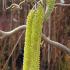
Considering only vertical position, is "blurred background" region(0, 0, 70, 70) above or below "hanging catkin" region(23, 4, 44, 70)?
below

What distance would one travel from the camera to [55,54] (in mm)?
3002

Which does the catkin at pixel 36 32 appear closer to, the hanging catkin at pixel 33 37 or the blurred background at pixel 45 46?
the hanging catkin at pixel 33 37

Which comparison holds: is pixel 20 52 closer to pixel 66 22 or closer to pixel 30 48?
pixel 66 22

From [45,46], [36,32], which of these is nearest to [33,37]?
Result: [36,32]

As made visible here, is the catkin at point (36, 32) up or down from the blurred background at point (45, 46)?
up

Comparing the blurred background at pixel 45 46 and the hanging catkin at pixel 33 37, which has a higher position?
the hanging catkin at pixel 33 37

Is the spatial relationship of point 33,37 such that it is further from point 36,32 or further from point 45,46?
point 45,46

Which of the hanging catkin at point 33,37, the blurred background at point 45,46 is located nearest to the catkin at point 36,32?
the hanging catkin at point 33,37

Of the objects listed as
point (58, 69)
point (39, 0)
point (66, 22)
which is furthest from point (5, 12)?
point (39, 0)

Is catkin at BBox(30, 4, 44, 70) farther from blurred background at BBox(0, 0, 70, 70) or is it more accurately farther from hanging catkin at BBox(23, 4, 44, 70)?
blurred background at BBox(0, 0, 70, 70)

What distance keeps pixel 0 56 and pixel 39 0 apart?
2804mm

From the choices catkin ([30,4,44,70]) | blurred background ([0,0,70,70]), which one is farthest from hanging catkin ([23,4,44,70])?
blurred background ([0,0,70,70])

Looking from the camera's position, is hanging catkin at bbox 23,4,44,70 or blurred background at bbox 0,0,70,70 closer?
hanging catkin at bbox 23,4,44,70

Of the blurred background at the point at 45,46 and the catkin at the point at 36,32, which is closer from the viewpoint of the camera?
the catkin at the point at 36,32
